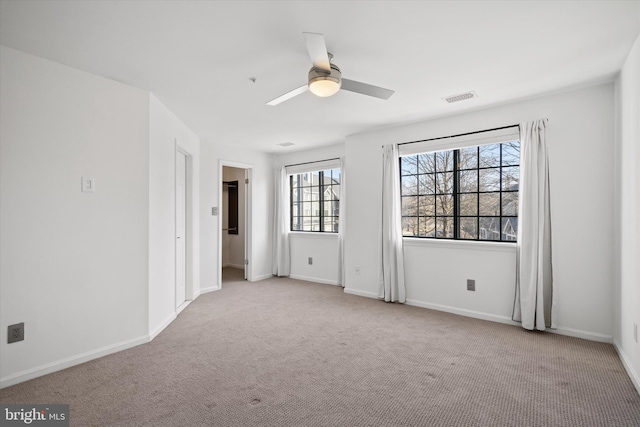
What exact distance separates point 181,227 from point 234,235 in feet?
10.5

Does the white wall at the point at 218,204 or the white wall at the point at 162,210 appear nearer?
the white wall at the point at 162,210

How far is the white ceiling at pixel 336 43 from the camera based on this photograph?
1940 mm

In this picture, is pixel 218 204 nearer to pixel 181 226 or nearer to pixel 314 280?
pixel 181 226

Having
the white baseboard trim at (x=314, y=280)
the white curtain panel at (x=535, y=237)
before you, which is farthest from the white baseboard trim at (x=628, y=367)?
the white baseboard trim at (x=314, y=280)

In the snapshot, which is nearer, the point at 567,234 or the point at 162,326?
the point at 567,234

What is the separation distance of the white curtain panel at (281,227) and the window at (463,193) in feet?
8.16

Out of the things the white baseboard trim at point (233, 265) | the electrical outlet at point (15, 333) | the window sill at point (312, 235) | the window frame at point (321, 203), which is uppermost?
the window frame at point (321, 203)

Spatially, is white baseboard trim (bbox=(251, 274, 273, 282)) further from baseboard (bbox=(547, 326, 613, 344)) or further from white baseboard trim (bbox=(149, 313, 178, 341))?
baseboard (bbox=(547, 326, 613, 344))

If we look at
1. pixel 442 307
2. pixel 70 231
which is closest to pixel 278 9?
pixel 70 231

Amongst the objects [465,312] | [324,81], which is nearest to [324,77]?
[324,81]

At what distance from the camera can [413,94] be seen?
3336mm

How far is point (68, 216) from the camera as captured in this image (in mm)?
2670

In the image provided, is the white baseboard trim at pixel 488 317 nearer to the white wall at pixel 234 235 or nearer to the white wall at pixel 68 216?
the white wall at pixel 68 216

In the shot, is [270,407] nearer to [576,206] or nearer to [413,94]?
[413,94]
